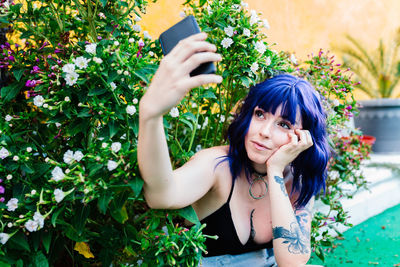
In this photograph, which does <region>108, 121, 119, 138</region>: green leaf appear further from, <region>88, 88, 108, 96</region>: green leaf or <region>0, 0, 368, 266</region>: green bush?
<region>88, 88, 108, 96</region>: green leaf

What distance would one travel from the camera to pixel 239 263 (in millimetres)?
1847

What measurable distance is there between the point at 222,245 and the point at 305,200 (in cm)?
47

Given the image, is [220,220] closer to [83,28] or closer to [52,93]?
[52,93]

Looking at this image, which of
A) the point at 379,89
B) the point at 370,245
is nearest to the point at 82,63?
the point at 370,245

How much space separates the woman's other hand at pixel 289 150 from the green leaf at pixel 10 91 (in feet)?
3.68

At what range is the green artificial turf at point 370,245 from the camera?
290 centimetres

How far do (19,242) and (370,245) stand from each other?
2805 mm

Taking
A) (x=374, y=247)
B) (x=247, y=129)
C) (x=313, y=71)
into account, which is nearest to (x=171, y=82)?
(x=247, y=129)

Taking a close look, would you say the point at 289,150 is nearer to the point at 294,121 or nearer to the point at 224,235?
the point at 294,121

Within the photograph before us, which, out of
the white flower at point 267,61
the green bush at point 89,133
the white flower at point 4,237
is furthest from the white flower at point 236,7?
the white flower at point 4,237

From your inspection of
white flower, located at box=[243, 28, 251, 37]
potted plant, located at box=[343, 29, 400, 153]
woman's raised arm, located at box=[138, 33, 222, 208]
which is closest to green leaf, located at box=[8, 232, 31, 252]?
woman's raised arm, located at box=[138, 33, 222, 208]

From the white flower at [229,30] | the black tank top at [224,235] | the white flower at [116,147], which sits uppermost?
the white flower at [229,30]

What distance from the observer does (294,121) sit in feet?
5.54

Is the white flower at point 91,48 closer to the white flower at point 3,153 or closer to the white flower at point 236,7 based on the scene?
the white flower at point 3,153
